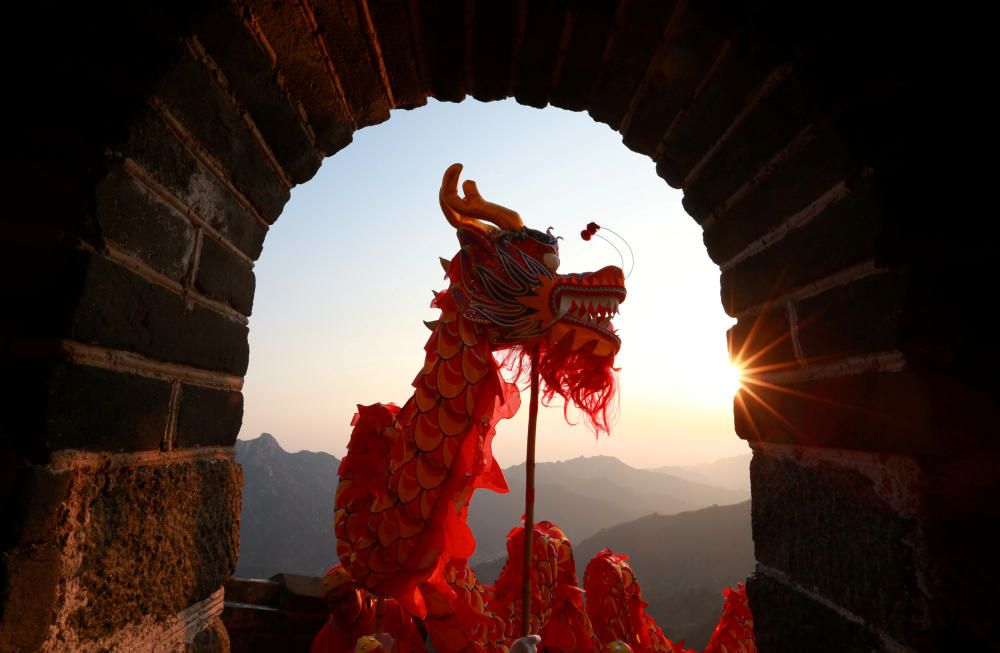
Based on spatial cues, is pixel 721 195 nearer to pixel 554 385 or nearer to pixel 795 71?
pixel 795 71

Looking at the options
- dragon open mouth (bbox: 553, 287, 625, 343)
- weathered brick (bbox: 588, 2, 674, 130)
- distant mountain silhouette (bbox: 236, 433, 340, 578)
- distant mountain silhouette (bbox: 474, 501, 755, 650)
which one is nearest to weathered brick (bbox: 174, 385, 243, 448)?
Result: weathered brick (bbox: 588, 2, 674, 130)

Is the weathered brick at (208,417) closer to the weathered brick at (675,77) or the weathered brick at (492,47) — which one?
the weathered brick at (492,47)

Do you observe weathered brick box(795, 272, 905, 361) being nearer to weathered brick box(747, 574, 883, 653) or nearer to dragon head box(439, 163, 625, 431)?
weathered brick box(747, 574, 883, 653)

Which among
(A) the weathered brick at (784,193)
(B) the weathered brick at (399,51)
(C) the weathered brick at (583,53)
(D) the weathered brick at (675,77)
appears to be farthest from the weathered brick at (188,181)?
(A) the weathered brick at (784,193)

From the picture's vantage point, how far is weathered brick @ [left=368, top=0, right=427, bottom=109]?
1105mm

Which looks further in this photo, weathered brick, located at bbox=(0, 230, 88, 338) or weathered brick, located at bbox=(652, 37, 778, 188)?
weathered brick, located at bbox=(652, 37, 778, 188)

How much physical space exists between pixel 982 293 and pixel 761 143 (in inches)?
18.3

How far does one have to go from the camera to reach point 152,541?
88 cm

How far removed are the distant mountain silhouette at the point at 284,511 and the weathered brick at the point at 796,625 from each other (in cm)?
Result: 4131

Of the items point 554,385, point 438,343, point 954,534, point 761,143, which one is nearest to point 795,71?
point 761,143

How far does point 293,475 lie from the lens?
139 feet

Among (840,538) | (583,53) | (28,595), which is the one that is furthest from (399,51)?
(840,538)

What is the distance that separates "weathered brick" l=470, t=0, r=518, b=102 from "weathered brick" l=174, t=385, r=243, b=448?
1038 mm

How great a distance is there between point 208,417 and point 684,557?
20913 millimetres
